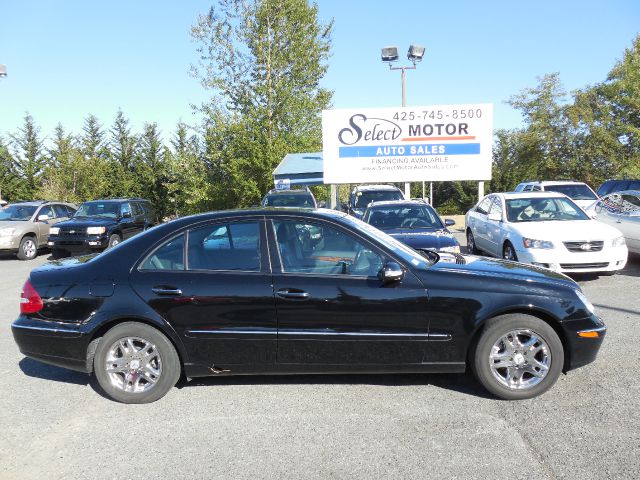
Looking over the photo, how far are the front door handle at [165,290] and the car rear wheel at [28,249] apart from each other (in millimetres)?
11935

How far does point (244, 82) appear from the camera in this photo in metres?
32.6

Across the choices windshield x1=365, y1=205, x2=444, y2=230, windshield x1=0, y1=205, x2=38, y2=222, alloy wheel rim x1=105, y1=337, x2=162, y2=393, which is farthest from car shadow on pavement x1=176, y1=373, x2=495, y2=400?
windshield x1=0, y1=205, x2=38, y2=222

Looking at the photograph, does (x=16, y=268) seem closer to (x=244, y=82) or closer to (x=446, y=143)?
(x=446, y=143)

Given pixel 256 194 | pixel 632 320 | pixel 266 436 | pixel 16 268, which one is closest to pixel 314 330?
pixel 266 436

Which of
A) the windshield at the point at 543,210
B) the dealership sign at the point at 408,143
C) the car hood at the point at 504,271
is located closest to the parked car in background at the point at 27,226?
the dealership sign at the point at 408,143

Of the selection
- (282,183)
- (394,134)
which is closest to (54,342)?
(394,134)

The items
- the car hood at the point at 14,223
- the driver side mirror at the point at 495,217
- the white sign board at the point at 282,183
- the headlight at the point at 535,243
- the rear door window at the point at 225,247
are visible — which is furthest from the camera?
the white sign board at the point at 282,183

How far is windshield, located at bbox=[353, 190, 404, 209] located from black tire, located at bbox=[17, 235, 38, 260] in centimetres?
904

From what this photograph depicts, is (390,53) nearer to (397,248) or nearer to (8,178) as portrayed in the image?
(397,248)

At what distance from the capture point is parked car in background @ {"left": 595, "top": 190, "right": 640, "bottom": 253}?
9766 millimetres

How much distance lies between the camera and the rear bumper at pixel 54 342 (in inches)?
164

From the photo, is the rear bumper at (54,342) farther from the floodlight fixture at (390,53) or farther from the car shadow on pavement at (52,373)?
the floodlight fixture at (390,53)

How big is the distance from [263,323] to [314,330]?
15.7 inches

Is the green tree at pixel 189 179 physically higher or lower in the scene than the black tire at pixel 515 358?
higher
